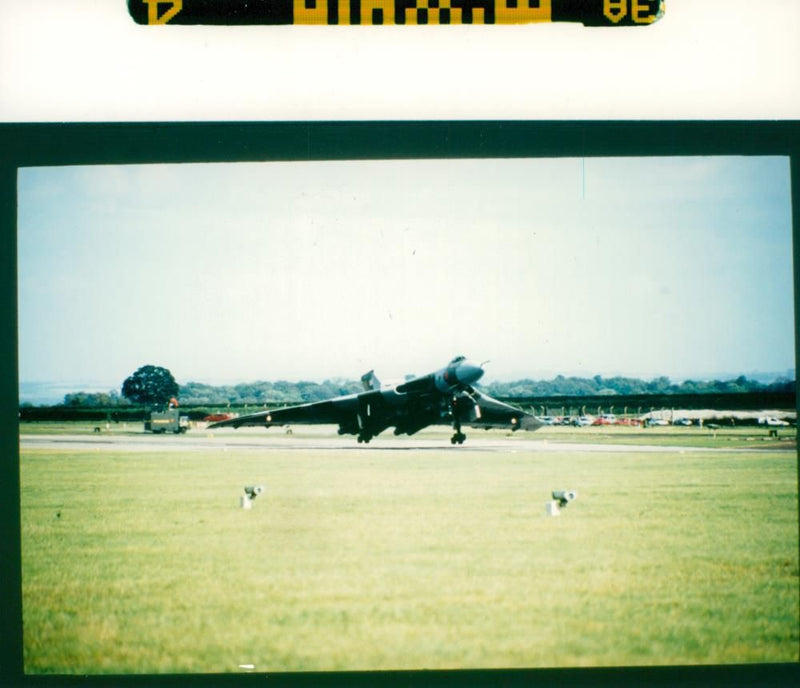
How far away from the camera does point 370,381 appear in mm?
2537

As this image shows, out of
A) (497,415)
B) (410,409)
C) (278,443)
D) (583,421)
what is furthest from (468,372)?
(278,443)

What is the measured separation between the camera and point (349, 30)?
2.47 m

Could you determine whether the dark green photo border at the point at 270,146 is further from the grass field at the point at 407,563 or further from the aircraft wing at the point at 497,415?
the aircraft wing at the point at 497,415

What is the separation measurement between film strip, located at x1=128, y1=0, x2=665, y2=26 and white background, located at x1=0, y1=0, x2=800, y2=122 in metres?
0.16

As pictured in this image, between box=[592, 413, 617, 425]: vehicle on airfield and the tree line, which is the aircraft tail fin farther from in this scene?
box=[592, 413, 617, 425]: vehicle on airfield

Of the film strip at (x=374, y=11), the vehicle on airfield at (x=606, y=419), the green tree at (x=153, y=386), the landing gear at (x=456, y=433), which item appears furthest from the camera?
the landing gear at (x=456, y=433)

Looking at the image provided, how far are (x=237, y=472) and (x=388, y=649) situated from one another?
806mm

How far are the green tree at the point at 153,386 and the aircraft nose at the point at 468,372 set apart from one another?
1013 mm

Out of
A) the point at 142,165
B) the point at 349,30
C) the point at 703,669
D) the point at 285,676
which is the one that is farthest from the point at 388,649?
the point at 349,30

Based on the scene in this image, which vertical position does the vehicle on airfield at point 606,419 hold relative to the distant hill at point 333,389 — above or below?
below

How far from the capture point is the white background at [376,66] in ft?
8.13

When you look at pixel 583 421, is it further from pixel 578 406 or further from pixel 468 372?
pixel 468 372

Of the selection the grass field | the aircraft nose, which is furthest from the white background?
the grass field

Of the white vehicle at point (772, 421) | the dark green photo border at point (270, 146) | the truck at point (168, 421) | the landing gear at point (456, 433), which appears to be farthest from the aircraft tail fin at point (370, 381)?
the white vehicle at point (772, 421)
